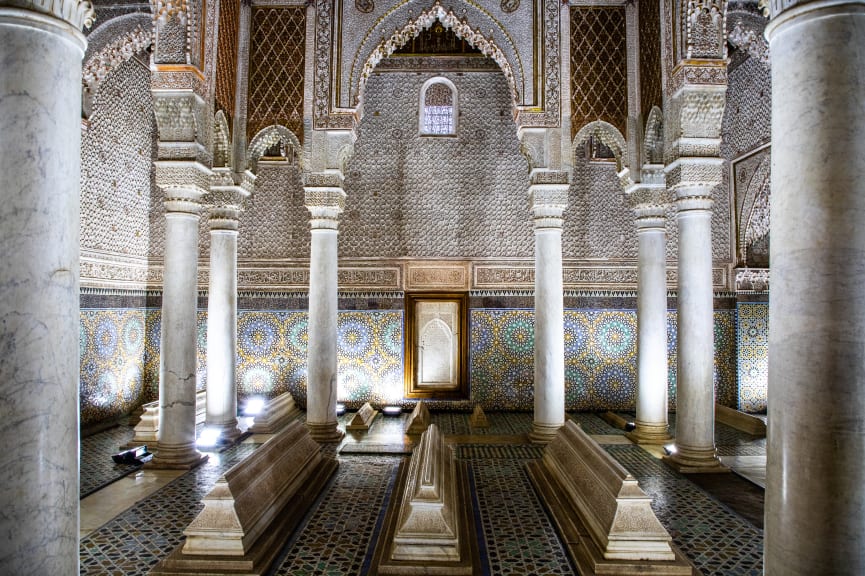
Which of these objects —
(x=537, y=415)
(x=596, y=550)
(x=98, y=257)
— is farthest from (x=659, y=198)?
(x=98, y=257)

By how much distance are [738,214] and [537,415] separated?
196 inches

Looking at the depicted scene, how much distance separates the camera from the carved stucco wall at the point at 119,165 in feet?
24.4

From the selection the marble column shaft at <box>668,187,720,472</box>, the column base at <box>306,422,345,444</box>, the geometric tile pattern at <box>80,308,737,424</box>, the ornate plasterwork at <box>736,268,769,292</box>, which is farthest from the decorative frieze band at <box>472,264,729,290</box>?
the column base at <box>306,422,345,444</box>

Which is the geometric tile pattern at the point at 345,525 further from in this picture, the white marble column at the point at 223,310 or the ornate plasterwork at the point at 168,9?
the ornate plasterwork at the point at 168,9

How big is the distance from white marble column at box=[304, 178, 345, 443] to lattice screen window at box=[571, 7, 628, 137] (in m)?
3.00

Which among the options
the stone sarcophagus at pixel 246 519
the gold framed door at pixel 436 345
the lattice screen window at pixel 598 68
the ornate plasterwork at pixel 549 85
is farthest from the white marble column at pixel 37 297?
the gold framed door at pixel 436 345

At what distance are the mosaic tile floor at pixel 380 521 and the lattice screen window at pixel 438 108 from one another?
5.42 meters

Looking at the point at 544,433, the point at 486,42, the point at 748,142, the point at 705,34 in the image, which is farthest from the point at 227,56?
the point at 748,142

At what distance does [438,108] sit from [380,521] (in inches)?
267

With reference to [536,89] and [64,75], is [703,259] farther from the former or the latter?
[64,75]

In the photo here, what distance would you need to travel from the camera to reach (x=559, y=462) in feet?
16.3

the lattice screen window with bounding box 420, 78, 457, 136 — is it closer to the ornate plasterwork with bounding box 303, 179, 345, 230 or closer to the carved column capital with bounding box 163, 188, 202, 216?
the ornate plasterwork with bounding box 303, 179, 345, 230

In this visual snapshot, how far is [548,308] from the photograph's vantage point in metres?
6.51

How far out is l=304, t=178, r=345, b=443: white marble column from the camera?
6.57 m
